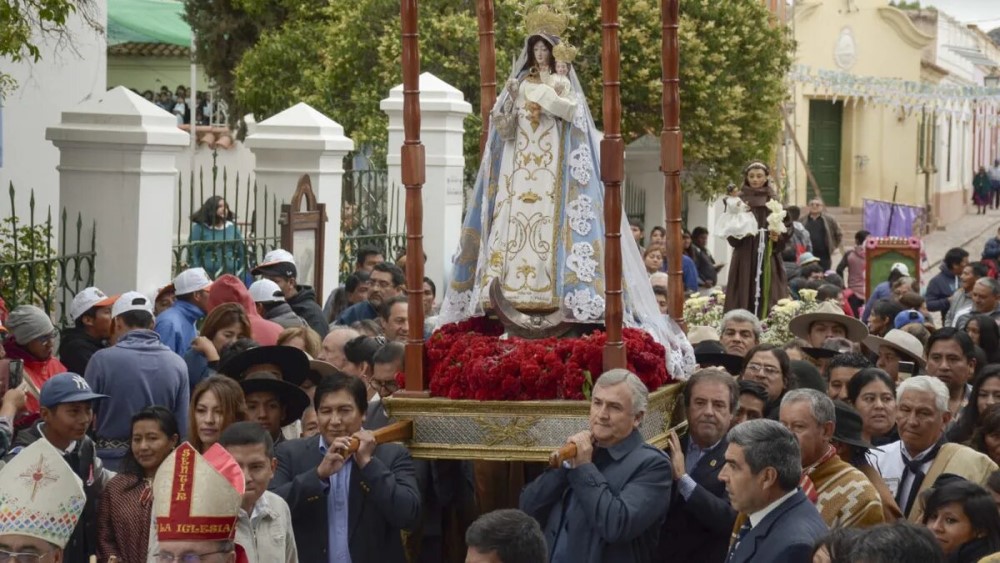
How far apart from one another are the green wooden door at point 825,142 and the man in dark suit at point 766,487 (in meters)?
36.5

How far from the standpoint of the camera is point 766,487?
6.31 m

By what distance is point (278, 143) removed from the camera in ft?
49.4

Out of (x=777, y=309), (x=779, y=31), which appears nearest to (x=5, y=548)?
(x=777, y=309)

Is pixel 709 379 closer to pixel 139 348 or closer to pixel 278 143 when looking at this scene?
pixel 139 348

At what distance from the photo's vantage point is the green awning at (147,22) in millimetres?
25062

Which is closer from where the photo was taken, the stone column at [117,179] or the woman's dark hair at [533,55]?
the woman's dark hair at [533,55]

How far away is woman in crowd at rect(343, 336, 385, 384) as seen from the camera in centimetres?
926

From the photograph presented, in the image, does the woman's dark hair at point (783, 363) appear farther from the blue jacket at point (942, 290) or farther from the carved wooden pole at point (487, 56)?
the blue jacket at point (942, 290)

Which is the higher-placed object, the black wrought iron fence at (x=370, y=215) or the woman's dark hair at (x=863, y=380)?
the black wrought iron fence at (x=370, y=215)

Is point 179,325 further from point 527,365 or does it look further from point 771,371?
point 771,371

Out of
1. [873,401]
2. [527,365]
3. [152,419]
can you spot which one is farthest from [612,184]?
[152,419]

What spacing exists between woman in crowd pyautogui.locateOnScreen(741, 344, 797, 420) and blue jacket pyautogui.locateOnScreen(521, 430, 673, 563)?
5.64ft

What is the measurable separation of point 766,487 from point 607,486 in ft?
2.59

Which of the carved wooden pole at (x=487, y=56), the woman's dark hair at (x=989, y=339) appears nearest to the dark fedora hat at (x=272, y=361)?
the carved wooden pole at (x=487, y=56)
